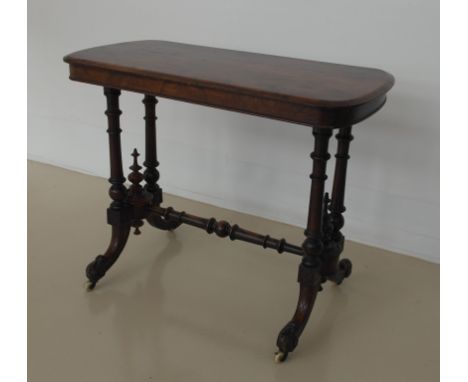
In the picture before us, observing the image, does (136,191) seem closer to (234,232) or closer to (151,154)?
(151,154)

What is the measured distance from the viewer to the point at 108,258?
2652 mm

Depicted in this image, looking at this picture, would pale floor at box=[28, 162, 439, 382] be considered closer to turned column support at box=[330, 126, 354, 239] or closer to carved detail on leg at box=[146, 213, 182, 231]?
carved detail on leg at box=[146, 213, 182, 231]

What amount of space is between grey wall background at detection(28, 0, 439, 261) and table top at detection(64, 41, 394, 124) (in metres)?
0.46

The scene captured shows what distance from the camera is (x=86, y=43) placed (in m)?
3.59

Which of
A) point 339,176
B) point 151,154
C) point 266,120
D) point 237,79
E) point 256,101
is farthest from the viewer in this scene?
point 266,120

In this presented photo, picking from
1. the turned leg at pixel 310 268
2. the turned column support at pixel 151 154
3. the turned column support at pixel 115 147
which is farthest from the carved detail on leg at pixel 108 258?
the turned leg at pixel 310 268

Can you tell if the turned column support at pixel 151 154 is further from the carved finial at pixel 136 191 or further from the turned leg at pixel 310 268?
the turned leg at pixel 310 268

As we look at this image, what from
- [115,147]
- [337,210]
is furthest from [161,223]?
[337,210]

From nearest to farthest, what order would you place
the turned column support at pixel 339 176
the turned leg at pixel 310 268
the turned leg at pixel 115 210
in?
the turned leg at pixel 310 268
the turned column support at pixel 339 176
the turned leg at pixel 115 210

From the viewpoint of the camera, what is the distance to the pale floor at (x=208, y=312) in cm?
218

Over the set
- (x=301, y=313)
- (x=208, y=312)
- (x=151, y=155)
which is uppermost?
(x=151, y=155)

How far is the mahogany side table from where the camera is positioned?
1940 millimetres

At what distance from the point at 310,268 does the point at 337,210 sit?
0.37 m

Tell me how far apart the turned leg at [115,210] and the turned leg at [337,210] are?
89 centimetres
